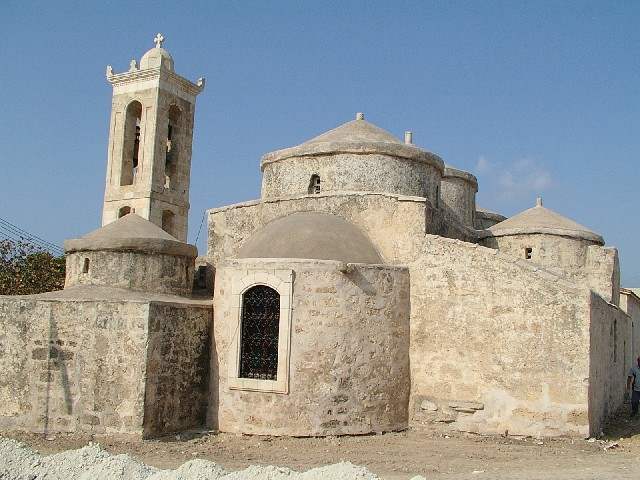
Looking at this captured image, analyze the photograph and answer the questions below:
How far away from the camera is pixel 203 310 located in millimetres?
10641

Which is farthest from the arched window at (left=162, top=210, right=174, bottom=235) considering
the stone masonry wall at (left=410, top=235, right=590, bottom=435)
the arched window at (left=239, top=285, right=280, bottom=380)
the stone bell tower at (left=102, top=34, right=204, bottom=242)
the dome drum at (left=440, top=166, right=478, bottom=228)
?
the stone masonry wall at (left=410, top=235, right=590, bottom=435)

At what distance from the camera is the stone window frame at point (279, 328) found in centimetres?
991

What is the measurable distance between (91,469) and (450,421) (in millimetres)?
5316

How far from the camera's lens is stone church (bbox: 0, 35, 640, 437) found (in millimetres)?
9656

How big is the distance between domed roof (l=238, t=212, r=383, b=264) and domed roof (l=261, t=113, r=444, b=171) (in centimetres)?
167

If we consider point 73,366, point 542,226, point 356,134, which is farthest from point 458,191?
point 73,366

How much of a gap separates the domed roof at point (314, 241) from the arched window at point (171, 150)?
8.13 m

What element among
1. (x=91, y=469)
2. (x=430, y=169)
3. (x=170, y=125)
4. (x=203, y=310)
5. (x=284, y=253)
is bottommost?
(x=91, y=469)

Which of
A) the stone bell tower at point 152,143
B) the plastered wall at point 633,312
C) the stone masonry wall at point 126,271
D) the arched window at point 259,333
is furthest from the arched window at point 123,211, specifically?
the plastered wall at point 633,312

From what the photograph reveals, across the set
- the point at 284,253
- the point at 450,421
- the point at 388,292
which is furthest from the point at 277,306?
the point at 450,421

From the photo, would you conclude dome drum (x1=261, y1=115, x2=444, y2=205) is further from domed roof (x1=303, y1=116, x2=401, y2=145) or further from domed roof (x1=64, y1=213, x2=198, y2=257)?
domed roof (x1=64, y1=213, x2=198, y2=257)

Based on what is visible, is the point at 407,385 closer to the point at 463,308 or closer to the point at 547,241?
the point at 463,308

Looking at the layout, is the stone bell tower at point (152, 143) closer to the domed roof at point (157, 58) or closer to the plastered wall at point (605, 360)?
the domed roof at point (157, 58)

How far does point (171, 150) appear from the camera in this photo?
19000mm
